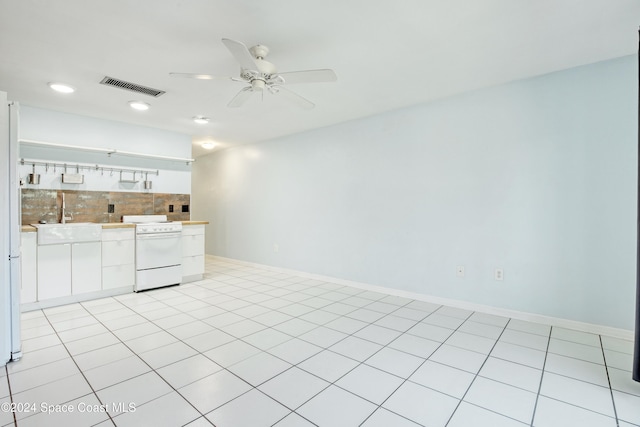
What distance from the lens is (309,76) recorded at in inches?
90.8

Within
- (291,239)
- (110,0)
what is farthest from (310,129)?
(110,0)

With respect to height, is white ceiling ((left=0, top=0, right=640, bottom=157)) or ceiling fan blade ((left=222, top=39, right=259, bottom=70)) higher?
white ceiling ((left=0, top=0, right=640, bottom=157))

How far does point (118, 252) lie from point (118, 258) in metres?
0.08

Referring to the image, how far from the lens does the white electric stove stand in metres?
4.20

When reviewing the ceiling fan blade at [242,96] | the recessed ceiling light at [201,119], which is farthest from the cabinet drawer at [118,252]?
the ceiling fan blade at [242,96]

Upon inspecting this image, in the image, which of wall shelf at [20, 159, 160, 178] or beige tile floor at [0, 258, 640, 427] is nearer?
beige tile floor at [0, 258, 640, 427]

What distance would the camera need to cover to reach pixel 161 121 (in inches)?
179

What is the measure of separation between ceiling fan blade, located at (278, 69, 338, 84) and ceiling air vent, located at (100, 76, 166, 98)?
1885 mm

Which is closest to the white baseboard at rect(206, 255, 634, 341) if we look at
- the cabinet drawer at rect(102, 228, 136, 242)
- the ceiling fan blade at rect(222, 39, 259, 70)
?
the cabinet drawer at rect(102, 228, 136, 242)

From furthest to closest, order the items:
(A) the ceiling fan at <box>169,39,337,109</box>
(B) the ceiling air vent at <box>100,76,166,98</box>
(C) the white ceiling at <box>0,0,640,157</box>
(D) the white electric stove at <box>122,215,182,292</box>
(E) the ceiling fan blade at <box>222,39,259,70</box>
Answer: (D) the white electric stove at <box>122,215,182,292</box> → (B) the ceiling air vent at <box>100,76,166,98</box> → (A) the ceiling fan at <box>169,39,337,109</box> → (C) the white ceiling at <box>0,0,640,157</box> → (E) the ceiling fan blade at <box>222,39,259,70</box>

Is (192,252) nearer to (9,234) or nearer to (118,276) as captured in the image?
(118,276)

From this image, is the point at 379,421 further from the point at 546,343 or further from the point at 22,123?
the point at 22,123

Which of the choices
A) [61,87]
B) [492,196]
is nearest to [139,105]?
[61,87]

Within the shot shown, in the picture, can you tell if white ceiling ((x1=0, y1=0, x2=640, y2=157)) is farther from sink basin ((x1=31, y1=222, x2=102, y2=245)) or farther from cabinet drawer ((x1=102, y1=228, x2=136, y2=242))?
cabinet drawer ((x1=102, y1=228, x2=136, y2=242))
